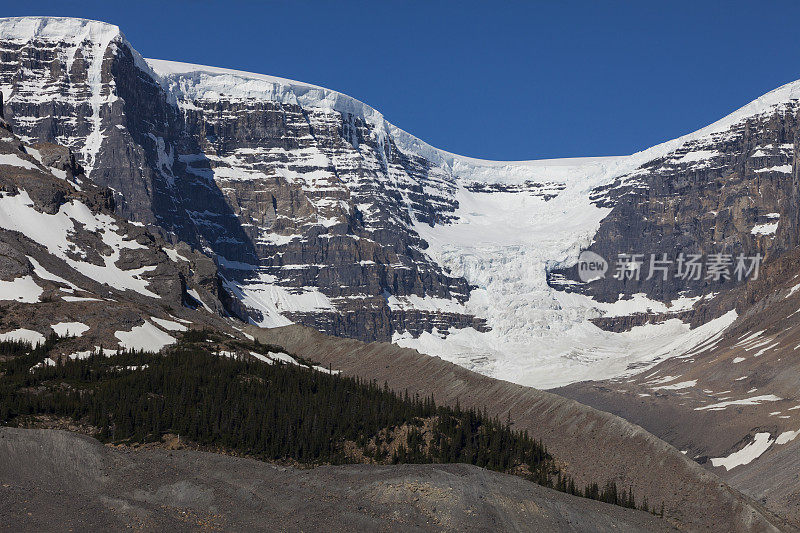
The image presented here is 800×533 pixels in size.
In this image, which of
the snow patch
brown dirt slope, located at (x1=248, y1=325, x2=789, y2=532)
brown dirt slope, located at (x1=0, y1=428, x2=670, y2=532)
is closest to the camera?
brown dirt slope, located at (x1=0, y1=428, x2=670, y2=532)

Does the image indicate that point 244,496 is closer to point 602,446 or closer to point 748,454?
point 602,446

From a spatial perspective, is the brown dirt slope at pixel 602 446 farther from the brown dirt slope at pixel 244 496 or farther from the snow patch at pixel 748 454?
the snow patch at pixel 748 454

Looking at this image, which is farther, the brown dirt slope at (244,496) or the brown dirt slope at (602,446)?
the brown dirt slope at (602,446)

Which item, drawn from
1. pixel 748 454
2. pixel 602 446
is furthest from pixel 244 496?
pixel 748 454

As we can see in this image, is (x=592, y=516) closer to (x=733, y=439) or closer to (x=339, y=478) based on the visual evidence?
(x=339, y=478)

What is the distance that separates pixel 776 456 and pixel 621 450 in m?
69.3

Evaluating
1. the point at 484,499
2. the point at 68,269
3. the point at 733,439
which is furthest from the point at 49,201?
the point at 484,499

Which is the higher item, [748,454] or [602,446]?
[602,446]

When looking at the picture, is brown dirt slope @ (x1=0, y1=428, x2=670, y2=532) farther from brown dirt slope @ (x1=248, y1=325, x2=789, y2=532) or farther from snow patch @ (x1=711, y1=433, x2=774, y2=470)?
snow patch @ (x1=711, y1=433, x2=774, y2=470)

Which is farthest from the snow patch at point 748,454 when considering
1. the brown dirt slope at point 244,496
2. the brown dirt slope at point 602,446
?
the brown dirt slope at point 244,496

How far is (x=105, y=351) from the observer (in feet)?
427

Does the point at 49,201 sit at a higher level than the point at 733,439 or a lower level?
higher

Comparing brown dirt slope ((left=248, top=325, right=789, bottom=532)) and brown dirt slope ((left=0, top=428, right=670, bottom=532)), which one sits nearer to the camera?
brown dirt slope ((left=0, top=428, right=670, bottom=532))

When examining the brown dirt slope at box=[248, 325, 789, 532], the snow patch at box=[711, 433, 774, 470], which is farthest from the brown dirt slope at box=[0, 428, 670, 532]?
the snow patch at box=[711, 433, 774, 470]
